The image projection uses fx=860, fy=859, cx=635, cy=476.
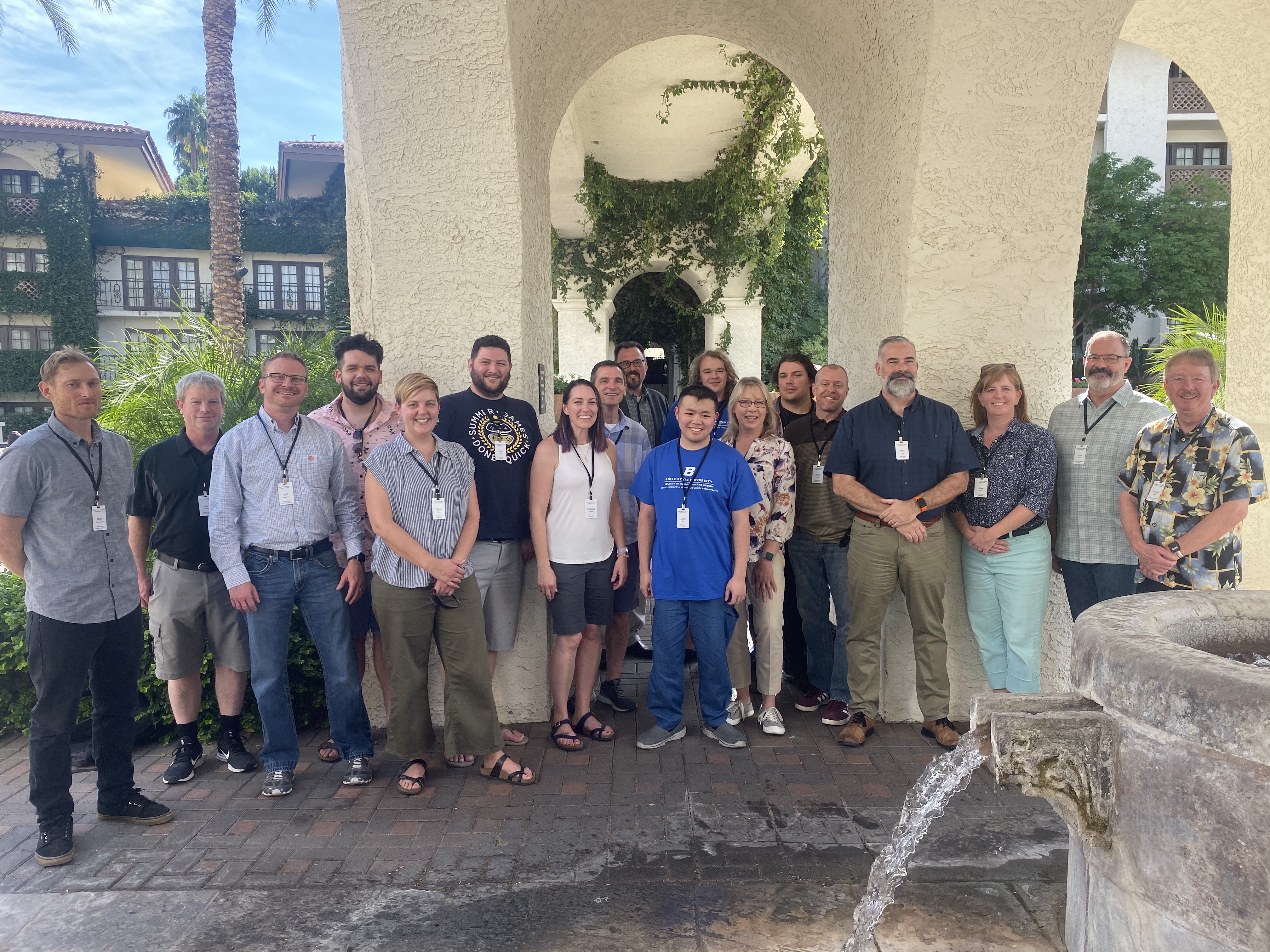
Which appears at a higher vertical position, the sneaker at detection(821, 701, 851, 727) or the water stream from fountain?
the water stream from fountain

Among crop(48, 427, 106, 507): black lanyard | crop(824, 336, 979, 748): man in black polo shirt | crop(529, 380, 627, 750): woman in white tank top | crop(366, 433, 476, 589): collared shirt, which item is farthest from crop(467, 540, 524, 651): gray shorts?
crop(824, 336, 979, 748): man in black polo shirt

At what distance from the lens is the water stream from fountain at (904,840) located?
2.37m

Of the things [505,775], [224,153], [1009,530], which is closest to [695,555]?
[505,775]

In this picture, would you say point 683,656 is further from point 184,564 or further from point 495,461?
point 184,564

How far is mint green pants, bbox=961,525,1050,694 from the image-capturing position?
13.6 feet

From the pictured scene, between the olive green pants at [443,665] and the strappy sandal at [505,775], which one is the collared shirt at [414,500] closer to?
the olive green pants at [443,665]

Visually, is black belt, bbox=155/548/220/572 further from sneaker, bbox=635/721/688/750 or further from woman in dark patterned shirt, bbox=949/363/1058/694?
woman in dark patterned shirt, bbox=949/363/1058/694

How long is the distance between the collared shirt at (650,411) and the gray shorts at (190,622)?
2.73 meters

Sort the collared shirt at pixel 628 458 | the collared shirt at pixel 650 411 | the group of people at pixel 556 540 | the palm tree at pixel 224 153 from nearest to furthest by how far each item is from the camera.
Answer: the group of people at pixel 556 540 → the collared shirt at pixel 628 458 → the collared shirt at pixel 650 411 → the palm tree at pixel 224 153

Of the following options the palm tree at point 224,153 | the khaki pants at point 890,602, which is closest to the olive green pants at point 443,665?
the khaki pants at point 890,602

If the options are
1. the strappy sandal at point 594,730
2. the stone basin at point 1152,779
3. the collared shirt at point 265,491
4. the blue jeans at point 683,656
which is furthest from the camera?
the strappy sandal at point 594,730

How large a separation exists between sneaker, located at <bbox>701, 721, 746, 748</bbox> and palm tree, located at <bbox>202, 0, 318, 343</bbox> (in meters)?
12.5

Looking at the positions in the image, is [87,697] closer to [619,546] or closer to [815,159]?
[619,546]

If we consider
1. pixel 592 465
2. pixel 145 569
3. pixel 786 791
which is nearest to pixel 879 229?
pixel 592 465
